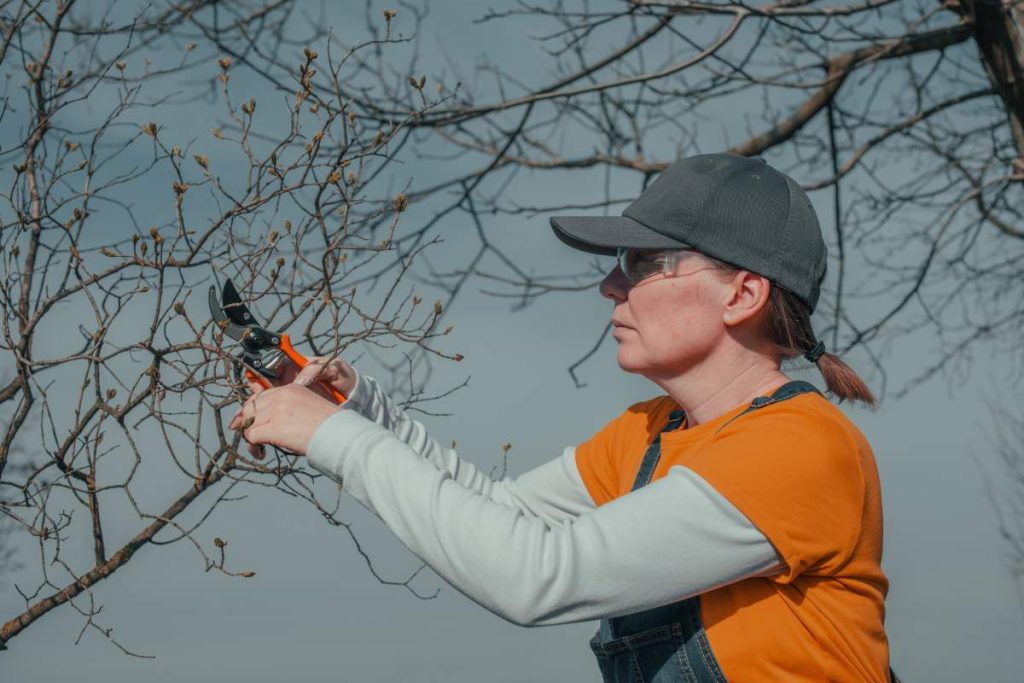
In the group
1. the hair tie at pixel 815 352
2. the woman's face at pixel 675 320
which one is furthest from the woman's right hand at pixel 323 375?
the hair tie at pixel 815 352

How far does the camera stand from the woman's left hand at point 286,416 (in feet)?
7.13

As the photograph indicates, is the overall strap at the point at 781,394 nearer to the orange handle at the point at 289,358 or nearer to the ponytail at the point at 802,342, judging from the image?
the ponytail at the point at 802,342

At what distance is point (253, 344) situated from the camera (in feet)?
8.59

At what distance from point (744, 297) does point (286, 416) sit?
103 cm

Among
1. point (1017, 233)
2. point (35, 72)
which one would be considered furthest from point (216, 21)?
point (1017, 233)

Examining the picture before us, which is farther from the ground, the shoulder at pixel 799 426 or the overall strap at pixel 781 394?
the overall strap at pixel 781 394

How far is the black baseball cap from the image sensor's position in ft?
7.88

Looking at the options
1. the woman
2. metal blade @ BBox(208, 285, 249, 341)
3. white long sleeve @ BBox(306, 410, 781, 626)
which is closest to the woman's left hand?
the woman

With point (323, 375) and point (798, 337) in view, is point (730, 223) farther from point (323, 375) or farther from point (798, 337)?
point (323, 375)

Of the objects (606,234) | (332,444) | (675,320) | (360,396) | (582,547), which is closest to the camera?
(582,547)

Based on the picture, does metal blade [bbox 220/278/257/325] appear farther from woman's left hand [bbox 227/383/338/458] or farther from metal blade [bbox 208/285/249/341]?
→ woman's left hand [bbox 227/383/338/458]

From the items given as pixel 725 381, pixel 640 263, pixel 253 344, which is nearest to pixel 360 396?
pixel 253 344

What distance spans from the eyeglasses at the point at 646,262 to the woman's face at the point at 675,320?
1cm

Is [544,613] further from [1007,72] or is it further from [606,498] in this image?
[1007,72]
